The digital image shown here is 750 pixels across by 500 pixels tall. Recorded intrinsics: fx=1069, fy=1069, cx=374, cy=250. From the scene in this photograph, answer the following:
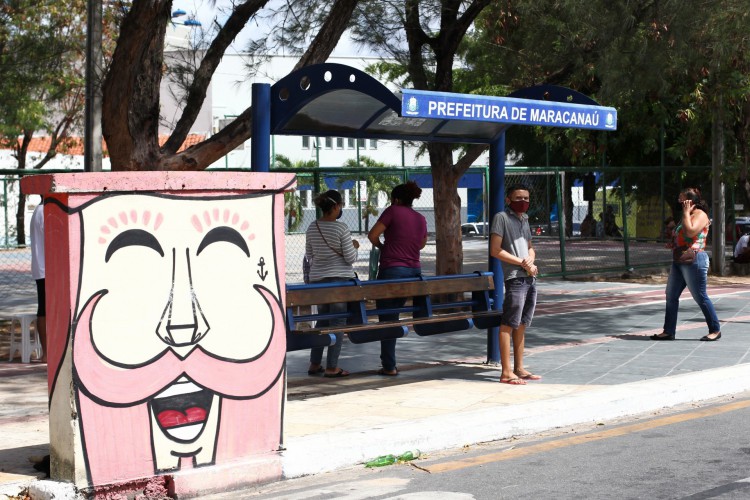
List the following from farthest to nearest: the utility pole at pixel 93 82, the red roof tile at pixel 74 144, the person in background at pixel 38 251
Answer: the red roof tile at pixel 74 144 < the utility pole at pixel 93 82 < the person in background at pixel 38 251

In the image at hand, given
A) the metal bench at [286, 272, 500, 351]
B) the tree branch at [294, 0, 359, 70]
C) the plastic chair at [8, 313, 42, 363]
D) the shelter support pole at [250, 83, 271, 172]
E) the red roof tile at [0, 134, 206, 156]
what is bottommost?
the plastic chair at [8, 313, 42, 363]

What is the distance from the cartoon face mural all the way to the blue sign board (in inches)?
71.7

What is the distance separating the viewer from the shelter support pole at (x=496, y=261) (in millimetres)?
10547

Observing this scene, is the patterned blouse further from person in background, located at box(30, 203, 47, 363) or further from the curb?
person in background, located at box(30, 203, 47, 363)

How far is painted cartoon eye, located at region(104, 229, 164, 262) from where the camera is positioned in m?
6.02

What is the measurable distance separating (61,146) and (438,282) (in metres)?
31.9

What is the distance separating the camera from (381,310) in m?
9.53

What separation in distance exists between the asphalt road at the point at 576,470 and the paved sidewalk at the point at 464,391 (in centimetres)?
19

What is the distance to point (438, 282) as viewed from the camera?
9820mm

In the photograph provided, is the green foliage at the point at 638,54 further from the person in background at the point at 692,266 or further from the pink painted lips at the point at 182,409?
the pink painted lips at the point at 182,409

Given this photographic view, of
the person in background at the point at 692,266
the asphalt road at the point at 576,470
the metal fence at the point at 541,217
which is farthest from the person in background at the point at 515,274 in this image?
the metal fence at the point at 541,217

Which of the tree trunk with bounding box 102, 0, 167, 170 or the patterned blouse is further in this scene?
the patterned blouse

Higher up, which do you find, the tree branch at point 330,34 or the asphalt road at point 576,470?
the tree branch at point 330,34

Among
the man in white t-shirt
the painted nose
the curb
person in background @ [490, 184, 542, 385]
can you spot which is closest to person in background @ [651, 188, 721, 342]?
the curb
